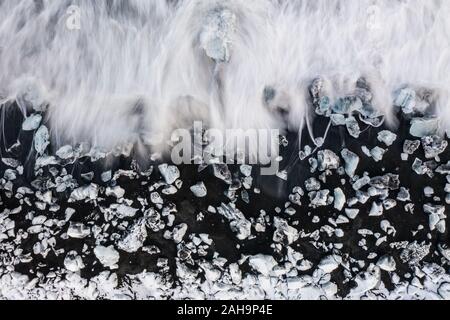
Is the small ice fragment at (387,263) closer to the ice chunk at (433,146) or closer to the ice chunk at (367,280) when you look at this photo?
the ice chunk at (367,280)

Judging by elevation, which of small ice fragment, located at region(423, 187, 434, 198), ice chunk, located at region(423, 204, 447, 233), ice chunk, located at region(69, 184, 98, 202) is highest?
small ice fragment, located at region(423, 187, 434, 198)

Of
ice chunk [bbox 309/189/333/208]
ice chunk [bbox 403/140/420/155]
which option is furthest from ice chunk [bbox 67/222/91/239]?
ice chunk [bbox 403/140/420/155]

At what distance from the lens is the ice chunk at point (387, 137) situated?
1.72 meters

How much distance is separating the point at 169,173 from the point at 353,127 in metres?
0.75

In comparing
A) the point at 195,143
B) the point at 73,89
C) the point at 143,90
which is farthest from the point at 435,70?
the point at 73,89

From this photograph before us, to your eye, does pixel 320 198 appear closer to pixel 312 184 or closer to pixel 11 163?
pixel 312 184

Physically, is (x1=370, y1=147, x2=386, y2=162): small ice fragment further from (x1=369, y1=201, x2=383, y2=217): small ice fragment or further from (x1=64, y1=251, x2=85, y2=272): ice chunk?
(x1=64, y1=251, x2=85, y2=272): ice chunk

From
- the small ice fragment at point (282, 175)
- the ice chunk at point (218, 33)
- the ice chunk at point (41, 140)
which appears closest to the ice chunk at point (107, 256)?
the ice chunk at point (41, 140)

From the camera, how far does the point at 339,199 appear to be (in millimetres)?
1688

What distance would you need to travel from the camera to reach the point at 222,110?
69.2 inches

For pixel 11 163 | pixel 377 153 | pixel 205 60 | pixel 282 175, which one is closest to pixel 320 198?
pixel 282 175

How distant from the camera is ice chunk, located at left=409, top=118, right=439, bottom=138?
1716 mm

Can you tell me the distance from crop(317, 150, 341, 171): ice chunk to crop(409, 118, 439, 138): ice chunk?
322 millimetres
